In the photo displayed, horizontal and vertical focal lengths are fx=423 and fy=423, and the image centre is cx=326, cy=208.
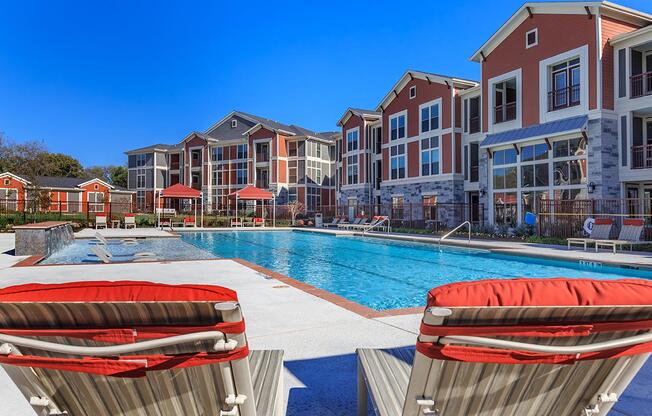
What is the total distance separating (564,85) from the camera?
1714cm

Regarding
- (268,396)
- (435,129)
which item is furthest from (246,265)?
(435,129)

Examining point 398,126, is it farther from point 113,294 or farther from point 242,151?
point 113,294

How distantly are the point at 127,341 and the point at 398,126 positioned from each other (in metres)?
27.7

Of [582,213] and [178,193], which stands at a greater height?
[178,193]

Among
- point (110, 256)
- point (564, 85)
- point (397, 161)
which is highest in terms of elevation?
point (564, 85)

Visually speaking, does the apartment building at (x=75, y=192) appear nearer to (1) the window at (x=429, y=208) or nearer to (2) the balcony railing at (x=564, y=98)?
(1) the window at (x=429, y=208)

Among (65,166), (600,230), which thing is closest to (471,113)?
(600,230)

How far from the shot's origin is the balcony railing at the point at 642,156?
49.6ft

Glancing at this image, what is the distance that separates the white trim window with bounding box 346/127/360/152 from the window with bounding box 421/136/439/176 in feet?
24.5

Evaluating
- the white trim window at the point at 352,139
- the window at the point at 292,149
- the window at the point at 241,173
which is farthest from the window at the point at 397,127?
the window at the point at 241,173

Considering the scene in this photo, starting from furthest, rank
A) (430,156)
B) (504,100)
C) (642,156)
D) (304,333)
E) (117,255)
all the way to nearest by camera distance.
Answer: (430,156)
(504,100)
(642,156)
(117,255)
(304,333)

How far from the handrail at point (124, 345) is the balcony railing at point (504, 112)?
67.7 feet

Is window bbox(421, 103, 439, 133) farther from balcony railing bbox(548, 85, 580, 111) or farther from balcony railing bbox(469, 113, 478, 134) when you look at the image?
balcony railing bbox(548, 85, 580, 111)

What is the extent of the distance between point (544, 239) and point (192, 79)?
38947 millimetres
